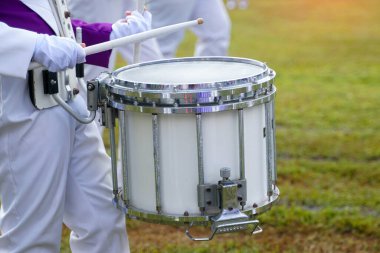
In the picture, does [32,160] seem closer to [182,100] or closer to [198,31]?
[182,100]

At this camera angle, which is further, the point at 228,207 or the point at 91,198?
the point at 91,198

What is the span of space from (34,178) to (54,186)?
3.6 inches

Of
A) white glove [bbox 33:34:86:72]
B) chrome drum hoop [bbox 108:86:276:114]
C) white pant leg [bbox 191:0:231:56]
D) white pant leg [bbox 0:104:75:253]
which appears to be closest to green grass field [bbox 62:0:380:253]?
white pant leg [bbox 191:0:231:56]

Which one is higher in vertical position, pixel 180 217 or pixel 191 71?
pixel 191 71

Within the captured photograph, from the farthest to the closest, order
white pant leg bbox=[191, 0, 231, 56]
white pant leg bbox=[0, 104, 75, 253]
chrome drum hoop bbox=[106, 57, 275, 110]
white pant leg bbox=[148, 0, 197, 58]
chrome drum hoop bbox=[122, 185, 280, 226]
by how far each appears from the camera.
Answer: white pant leg bbox=[191, 0, 231, 56], white pant leg bbox=[148, 0, 197, 58], white pant leg bbox=[0, 104, 75, 253], chrome drum hoop bbox=[122, 185, 280, 226], chrome drum hoop bbox=[106, 57, 275, 110]

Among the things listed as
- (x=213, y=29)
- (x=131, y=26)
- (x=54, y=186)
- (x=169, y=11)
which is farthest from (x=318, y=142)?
(x=54, y=186)

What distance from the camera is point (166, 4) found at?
6.07m

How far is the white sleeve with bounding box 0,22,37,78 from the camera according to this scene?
3191 millimetres

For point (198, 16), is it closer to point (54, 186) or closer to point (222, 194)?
point (54, 186)

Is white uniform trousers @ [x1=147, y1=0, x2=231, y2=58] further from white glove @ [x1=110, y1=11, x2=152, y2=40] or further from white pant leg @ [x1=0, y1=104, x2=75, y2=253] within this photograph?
white pant leg @ [x1=0, y1=104, x2=75, y2=253]

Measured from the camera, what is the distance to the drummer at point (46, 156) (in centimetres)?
322

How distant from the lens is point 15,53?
3.20 meters

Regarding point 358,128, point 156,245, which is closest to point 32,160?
point 156,245

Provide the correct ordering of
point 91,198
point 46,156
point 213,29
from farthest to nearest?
point 213,29, point 91,198, point 46,156
